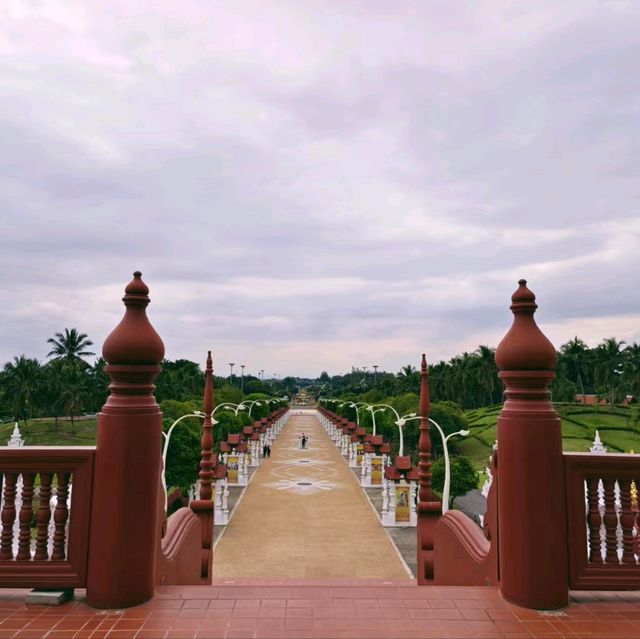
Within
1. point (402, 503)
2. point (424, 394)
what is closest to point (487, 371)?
point (402, 503)

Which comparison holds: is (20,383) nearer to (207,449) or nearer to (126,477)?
(207,449)

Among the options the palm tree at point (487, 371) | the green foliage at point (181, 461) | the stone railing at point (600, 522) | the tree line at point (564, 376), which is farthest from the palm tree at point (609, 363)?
the stone railing at point (600, 522)

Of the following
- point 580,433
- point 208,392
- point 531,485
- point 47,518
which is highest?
point 208,392

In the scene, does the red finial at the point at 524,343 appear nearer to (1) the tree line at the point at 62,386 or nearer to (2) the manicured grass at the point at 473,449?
(2) the manicured grass at the point at 473,449

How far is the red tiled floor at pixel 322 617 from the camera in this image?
361 centimetres

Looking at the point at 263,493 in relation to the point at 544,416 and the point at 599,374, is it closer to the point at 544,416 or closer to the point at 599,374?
the point at 544,416

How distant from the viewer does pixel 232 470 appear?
31.6 m

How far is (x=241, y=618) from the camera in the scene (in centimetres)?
381

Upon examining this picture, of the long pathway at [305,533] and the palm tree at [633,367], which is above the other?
the palm tree at [633,367]

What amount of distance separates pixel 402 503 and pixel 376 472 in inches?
341

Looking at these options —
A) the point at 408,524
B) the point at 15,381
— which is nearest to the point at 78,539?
the point at 408,524

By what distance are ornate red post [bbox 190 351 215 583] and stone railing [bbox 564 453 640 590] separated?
5.58 metres

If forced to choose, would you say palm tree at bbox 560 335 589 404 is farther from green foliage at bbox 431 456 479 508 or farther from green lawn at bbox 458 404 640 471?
green foliage at bbox 431 456 479 508

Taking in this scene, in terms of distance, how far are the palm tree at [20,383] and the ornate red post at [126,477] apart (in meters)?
56.7
